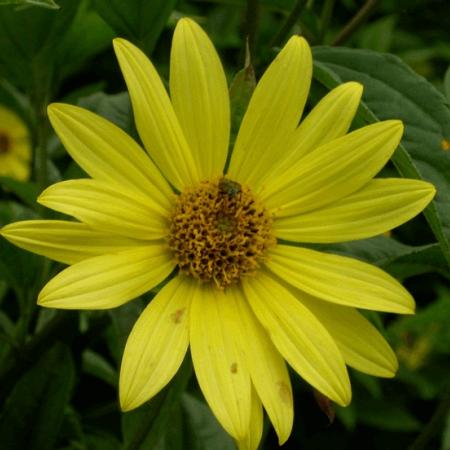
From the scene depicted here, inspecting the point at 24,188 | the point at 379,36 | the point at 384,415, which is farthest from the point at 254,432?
the point at 379,36

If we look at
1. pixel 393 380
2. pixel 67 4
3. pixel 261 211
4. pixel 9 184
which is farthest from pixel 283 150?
pixel 393 380

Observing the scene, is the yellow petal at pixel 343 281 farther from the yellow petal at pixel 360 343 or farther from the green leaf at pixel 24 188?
the green leaf at pixel 24 188

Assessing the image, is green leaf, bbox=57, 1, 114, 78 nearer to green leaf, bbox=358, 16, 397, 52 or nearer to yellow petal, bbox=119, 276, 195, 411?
yellow petal, bbox=119, 276, 195, 411

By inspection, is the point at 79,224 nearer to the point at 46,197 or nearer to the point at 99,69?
the point at 46,197

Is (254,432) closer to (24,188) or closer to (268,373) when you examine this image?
(268,373)

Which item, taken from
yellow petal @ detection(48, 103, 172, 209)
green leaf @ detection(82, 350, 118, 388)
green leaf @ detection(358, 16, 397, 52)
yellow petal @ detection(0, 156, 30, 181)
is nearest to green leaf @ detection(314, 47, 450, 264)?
yellow petal @ detection(48, 103, 172, 209)

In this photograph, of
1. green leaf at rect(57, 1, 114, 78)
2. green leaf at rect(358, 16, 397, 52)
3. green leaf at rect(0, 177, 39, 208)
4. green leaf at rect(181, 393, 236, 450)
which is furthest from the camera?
green leaf at rect(358, 16, 397, 52)

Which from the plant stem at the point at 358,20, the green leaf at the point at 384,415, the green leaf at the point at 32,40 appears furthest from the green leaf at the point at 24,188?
the green leaf at the point at 384,415

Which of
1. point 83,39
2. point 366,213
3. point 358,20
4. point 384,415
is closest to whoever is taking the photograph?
point 366,213
